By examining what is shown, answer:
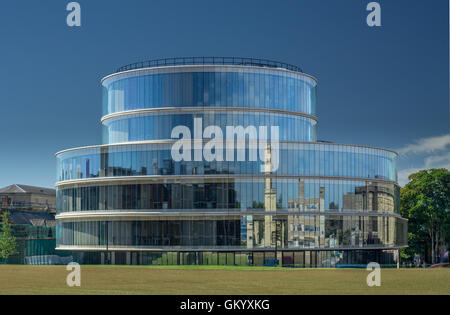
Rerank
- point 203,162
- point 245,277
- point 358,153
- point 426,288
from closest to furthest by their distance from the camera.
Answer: point 426,288 → point 245,277 → point 203,162 → point 358,153

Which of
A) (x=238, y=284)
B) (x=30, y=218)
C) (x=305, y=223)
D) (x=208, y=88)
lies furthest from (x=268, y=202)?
(x=30, y=218)

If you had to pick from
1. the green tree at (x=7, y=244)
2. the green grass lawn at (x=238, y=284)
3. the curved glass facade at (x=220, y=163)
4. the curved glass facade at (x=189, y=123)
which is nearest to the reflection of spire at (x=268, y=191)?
the curved glass facade at (x=220, y=163)

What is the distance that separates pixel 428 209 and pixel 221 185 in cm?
3866

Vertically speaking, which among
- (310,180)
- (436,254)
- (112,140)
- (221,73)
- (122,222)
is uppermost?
(221,73)

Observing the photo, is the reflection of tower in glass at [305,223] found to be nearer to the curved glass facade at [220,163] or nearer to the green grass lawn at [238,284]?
the curved glass facade at [220,163]

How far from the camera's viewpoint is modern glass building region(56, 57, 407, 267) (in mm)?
75188

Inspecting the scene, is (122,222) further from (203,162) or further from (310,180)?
(310,180)

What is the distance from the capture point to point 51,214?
416 ft

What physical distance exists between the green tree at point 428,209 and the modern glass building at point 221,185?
14.5m

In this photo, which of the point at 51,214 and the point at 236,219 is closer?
the point at 236,219

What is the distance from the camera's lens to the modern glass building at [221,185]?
7519 centimetres

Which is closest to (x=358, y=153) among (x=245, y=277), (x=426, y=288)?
(x=245, y=277)

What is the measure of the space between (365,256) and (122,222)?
29875mm

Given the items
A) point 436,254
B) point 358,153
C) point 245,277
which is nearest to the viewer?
point 245,277
